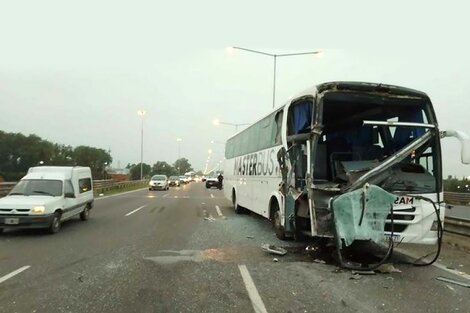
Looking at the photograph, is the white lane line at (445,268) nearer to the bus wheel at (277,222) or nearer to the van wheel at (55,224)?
the bus wheel at (277,222)

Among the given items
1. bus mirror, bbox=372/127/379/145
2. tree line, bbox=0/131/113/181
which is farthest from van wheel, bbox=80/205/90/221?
tree line, bbox=0/131/113/181

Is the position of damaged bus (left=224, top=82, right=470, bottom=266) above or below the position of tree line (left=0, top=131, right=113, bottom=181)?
below

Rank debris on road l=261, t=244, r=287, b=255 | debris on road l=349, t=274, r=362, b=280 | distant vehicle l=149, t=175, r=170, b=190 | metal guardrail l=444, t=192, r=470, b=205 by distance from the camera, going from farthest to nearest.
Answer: distant vehicle l=149, t=175, r=170, b=190, metal guardrail l=444, t=192, r=470, b=205, debris on road l=261, t=244, r=287, b=255, debris on road l=349, t=274, r=362, b=280

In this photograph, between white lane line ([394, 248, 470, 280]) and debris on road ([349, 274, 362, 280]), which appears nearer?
debris on road ([349, 274, 362, 280])

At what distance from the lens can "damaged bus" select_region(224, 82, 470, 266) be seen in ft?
26.9

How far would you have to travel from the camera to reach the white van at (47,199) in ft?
38.8

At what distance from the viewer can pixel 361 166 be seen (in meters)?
9.15

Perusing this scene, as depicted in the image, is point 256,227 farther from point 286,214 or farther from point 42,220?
point 42,220

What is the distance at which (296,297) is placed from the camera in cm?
634

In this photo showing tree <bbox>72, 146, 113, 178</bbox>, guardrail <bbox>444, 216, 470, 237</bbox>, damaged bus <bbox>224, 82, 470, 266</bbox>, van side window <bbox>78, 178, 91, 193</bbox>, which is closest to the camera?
damaged bus <bbox>224, 82, 470, 266</bbox>

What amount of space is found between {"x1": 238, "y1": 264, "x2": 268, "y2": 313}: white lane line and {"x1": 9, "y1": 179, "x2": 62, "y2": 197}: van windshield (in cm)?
741

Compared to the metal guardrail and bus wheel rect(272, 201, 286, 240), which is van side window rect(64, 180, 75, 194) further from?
the metal guardrail

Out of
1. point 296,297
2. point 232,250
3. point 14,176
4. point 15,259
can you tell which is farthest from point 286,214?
point 14,176

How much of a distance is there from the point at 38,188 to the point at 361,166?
9.34 m
